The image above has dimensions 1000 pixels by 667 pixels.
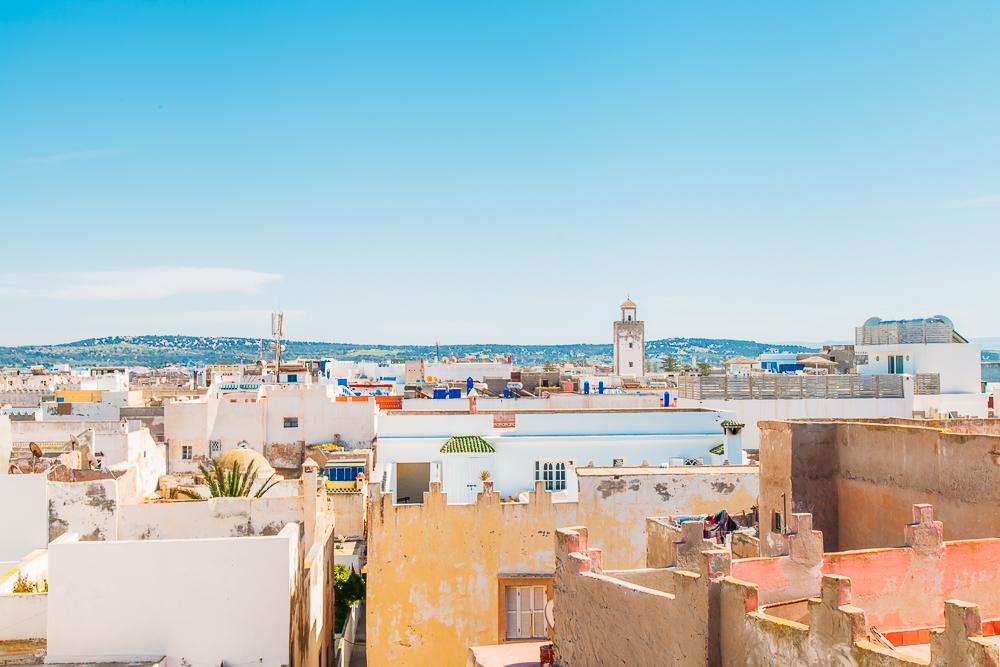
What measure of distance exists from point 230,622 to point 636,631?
7.21 meters

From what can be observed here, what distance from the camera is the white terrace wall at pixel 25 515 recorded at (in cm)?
1686

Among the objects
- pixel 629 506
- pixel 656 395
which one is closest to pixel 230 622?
pixel 629 506

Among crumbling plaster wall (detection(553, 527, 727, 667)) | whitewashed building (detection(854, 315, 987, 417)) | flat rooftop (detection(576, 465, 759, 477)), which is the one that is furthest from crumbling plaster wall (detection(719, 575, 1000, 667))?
whitewashed building (detection(854, 315, 987, 417))

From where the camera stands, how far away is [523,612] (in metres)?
16.7

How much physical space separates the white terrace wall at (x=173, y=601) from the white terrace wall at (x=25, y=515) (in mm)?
4431

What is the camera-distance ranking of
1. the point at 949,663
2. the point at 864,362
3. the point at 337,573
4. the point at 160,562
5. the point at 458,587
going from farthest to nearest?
the point at 864,362 < the point at 337,573 < the point at 458,587 < the point at 160,562 < the point at 949,663

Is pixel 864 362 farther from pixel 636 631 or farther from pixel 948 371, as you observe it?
pixel 636 631

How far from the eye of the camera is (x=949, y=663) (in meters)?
5.38

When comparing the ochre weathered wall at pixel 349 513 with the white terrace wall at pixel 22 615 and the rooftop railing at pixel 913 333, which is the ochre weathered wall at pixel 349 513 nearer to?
the white terrace wall at pixel 22 615

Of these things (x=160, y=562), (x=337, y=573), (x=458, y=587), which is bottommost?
(x=337, y=573)

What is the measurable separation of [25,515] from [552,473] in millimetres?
11339

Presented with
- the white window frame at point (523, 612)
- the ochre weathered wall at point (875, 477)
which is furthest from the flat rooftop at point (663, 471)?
the ochre weathered wall at point (875, 477)

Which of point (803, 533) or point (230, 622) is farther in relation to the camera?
point (230, 622)

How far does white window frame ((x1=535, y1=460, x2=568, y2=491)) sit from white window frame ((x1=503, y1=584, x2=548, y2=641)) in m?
4.70
